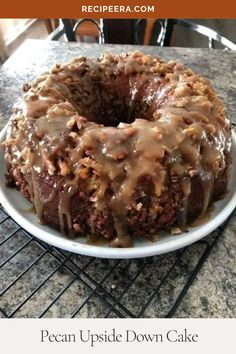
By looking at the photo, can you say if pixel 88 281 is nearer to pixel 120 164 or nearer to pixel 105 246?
pixel 105 246

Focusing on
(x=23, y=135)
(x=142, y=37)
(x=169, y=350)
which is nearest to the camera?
(x=169, y=350)

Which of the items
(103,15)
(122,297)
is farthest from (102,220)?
(103,15)

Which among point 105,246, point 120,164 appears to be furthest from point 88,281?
point 120,164

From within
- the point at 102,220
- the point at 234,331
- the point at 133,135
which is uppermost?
the point at 133,135

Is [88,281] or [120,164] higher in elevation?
[120,164]

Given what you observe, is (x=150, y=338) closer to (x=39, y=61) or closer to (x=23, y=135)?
(x=23, y=135)
